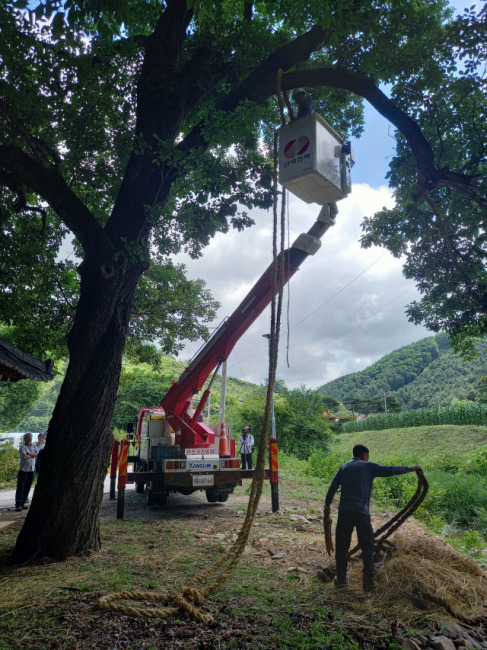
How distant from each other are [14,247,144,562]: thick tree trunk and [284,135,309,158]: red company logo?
9.48ft

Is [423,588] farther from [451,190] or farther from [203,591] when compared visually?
[451,190]

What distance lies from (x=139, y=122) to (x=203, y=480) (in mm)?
6785

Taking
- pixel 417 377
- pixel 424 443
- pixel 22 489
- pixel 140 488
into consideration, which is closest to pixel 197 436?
pixel 140 488

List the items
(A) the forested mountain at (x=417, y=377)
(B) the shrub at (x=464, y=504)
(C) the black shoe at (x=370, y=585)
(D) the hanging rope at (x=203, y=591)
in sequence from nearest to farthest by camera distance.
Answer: (D) the hanging rope at (x=203, y=591)
(C) the black shoe at (x=370, y=585)
(B) the shrub at (x=464, y=504)
(A) the forested mountain at (x=417, y=377)

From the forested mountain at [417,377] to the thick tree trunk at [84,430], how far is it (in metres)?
80.7

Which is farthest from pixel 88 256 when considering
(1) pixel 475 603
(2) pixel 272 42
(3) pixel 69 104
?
(1) pixel 475 603

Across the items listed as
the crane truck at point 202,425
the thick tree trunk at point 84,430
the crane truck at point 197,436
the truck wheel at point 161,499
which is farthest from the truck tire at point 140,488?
the thick tree trunk at point 84,430

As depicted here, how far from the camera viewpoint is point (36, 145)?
6.21m

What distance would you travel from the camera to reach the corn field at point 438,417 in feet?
103

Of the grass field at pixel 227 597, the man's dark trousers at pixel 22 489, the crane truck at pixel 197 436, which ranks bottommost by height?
the grass field at pixel 227 597

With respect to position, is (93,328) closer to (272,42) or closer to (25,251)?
(25,251)


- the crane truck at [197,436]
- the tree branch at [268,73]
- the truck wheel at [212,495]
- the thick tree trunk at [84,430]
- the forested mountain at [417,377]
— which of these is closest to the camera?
the thick tree trunk at [84,430]

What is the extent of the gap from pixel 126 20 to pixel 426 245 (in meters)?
6.44

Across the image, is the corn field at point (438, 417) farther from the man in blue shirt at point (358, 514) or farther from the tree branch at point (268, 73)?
the tree branch at point (268, 73)
